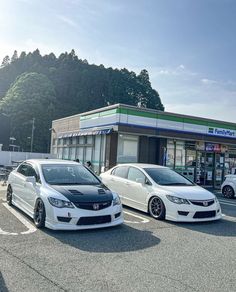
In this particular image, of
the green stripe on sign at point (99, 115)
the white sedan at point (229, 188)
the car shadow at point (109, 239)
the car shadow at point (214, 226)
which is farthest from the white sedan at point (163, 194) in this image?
the green stripe on sign at point (99, 115)

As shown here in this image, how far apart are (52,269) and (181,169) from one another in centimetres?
1557

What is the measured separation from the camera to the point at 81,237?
259 inches

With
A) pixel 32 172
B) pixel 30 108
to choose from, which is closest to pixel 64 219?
pixel 32 172

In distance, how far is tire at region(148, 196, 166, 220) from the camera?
8.61 meters

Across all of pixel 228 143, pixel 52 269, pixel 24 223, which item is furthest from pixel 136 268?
pixel 228 143

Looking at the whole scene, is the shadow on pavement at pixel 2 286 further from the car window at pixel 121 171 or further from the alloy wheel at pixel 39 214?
the car window at pixel 121 171

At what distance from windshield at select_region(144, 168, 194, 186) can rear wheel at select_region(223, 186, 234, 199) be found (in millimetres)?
6092

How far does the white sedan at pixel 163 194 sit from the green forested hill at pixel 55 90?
142 ft

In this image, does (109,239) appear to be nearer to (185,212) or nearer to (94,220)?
(94,220)

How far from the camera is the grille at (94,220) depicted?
6.78 metres

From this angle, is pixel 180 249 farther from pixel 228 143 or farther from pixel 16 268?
pixel 228 143

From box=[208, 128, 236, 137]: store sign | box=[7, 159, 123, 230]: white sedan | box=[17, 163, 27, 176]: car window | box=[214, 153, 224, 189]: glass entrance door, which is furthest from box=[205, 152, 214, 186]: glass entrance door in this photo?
box=[17, 163, 27, 176]: car window

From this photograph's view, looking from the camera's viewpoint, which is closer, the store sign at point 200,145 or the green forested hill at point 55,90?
the store sign at point 200,145

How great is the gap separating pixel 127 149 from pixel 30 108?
3673cm
